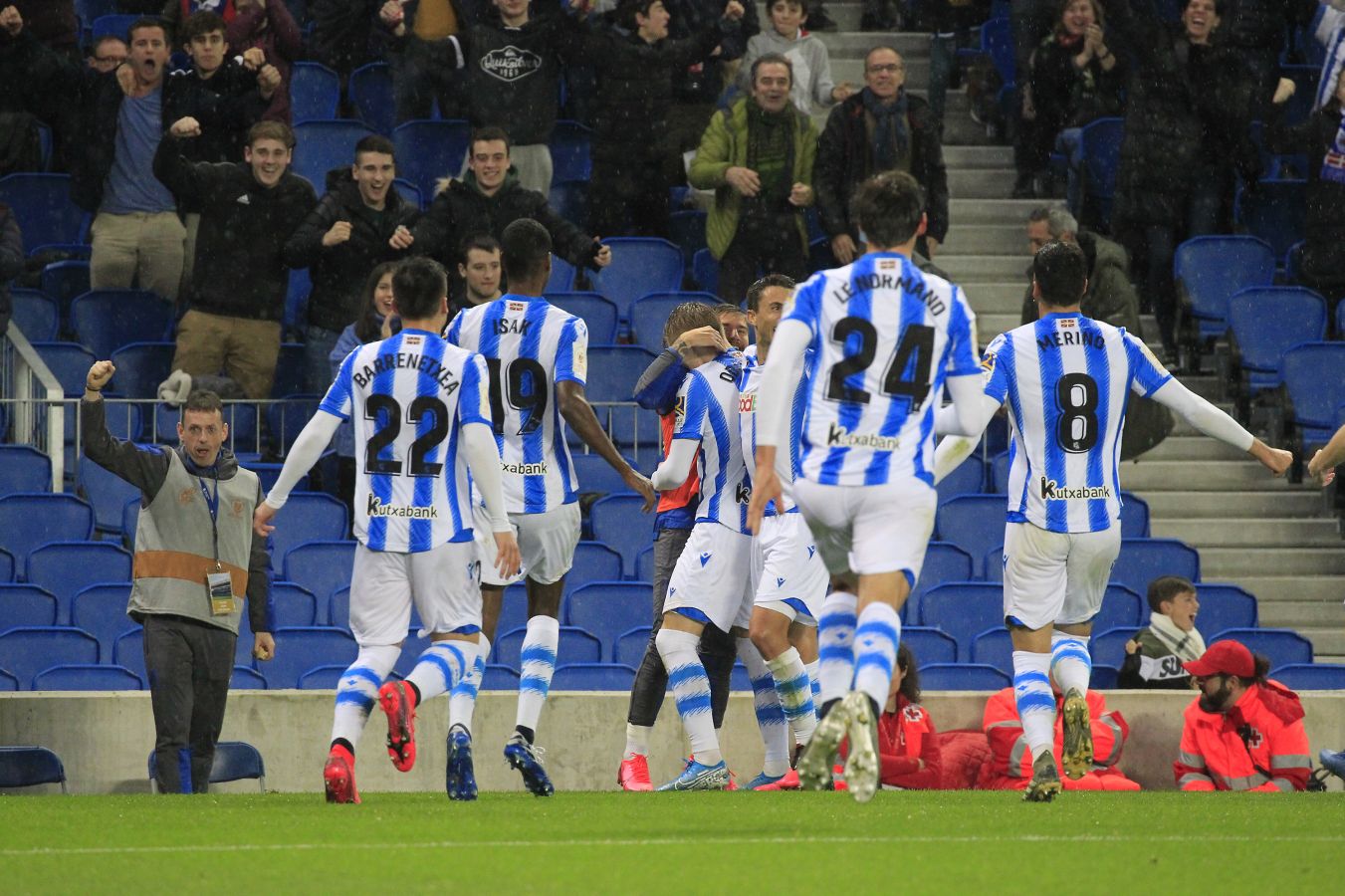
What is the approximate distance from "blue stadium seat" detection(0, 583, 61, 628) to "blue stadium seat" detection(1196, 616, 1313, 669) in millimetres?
7147

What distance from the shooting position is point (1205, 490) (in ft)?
49.5

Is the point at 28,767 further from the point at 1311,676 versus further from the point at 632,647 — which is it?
the point at 1311,676

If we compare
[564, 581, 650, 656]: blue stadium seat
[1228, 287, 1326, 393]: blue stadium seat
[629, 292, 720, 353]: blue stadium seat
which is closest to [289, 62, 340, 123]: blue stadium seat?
[629, 292, 720, 353]: blue stadium seat

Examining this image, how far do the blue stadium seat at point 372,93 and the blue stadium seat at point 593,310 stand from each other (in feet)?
11.7

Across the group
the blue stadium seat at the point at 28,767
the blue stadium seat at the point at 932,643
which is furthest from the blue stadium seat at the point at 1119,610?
the blue stadium seat at the point at 28,767

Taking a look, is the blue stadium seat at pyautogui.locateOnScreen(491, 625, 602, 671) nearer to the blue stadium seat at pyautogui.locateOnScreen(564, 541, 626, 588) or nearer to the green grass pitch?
the blue stadium seat at pyautogui.locateOnScreen(564, 541, 626, 588)

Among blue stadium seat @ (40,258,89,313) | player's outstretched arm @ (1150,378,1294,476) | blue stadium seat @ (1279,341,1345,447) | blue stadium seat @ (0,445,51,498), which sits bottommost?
blue stadium seat @ (0,445,51,498)

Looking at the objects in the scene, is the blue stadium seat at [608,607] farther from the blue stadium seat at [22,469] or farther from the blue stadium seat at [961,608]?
the blue stadium seat at [22,469]

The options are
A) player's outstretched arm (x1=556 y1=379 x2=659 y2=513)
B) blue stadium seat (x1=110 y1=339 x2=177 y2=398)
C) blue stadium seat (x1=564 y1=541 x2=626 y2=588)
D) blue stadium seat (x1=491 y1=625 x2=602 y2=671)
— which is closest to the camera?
player's outstretched arm (x1=556 y1=379 x2=659 y2=513)

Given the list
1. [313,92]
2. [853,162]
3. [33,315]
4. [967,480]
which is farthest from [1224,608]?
[33,315]

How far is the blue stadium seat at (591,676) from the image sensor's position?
12078 mm

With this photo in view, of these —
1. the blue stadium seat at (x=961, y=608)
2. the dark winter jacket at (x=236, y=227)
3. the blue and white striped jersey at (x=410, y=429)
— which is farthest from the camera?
the dark winter jacket at (x=236, y=227)

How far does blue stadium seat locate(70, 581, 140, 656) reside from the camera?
12.3 metres

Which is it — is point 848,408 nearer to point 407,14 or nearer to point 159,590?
point 159,590
